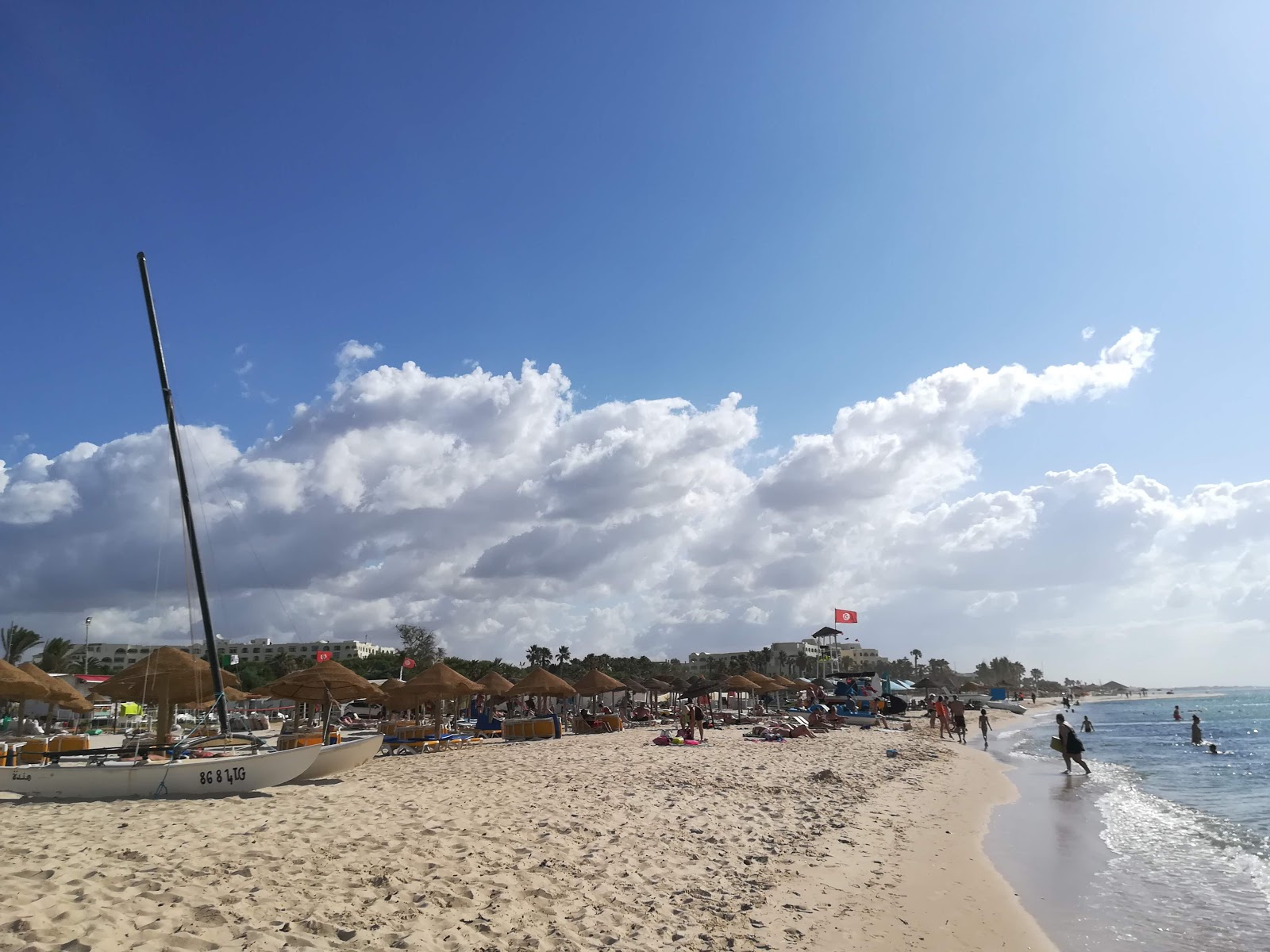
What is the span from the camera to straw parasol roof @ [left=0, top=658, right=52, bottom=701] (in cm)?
1730

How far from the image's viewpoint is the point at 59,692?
19.9 m

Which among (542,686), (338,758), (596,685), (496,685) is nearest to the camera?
(338,758)

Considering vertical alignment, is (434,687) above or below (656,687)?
above

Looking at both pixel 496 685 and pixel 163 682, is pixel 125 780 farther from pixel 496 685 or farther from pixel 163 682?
pixel 496 685

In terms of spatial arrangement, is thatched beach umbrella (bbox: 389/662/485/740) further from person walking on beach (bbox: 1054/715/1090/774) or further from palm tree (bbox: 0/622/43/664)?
palm tree (bbox: 0/622/43/664)

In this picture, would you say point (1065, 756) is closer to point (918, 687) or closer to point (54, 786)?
point (54, 786)

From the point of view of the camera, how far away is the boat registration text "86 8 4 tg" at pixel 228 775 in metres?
11.1

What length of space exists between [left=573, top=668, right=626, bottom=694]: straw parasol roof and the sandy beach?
1465 centimetres

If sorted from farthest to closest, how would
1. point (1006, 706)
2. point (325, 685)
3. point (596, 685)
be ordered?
point (1006, 706)
point (596, 685)
point (325, 685)

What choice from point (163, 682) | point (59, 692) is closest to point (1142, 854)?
point (163, 682)

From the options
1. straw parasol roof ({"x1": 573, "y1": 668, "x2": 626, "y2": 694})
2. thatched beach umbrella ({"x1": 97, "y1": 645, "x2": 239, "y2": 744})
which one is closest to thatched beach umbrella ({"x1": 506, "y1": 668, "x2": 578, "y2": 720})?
straw parasol roof ({"x1": 573, "y1": 668, "x2": 626, "y2": 694})

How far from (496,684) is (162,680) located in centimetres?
1282

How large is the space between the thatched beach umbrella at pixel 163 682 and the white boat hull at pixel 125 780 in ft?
9.39

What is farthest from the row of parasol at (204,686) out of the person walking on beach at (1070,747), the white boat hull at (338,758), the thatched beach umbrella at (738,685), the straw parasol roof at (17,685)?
the person walking on beach at (1070,747)
